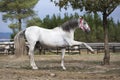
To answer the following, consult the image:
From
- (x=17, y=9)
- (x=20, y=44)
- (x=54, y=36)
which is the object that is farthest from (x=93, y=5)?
(x=17, y=9)

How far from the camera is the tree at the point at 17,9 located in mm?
41438

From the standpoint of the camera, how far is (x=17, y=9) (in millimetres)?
42062

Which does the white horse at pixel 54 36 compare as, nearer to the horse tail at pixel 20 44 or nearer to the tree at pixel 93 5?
the horse tail at pixel 20 44

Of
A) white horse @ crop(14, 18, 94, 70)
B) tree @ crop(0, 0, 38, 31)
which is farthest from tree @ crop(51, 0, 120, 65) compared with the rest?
tree @ crop(0, 0, 38, 31)

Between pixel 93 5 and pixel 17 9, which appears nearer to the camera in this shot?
pixel 93 5

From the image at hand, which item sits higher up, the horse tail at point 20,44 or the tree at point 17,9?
the tree at point 17,9

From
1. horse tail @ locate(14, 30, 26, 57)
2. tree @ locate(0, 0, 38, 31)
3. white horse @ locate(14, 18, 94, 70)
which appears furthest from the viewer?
tree @ locate(0, 0, 38, 31)

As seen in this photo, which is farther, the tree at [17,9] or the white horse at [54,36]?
the tree at [17,9]

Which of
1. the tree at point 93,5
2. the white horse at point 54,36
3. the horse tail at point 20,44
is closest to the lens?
the white horse at point 54,36

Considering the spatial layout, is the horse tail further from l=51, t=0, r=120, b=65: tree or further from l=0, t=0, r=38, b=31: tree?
l=0, t=0, r=38, b=31: tree

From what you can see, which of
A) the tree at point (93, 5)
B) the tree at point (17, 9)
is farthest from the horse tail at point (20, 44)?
the tree at point (17, 9)

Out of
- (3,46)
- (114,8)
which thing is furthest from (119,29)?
(114,8)

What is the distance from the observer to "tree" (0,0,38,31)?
41.4 meters

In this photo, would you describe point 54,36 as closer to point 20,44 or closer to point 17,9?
point 20,44
